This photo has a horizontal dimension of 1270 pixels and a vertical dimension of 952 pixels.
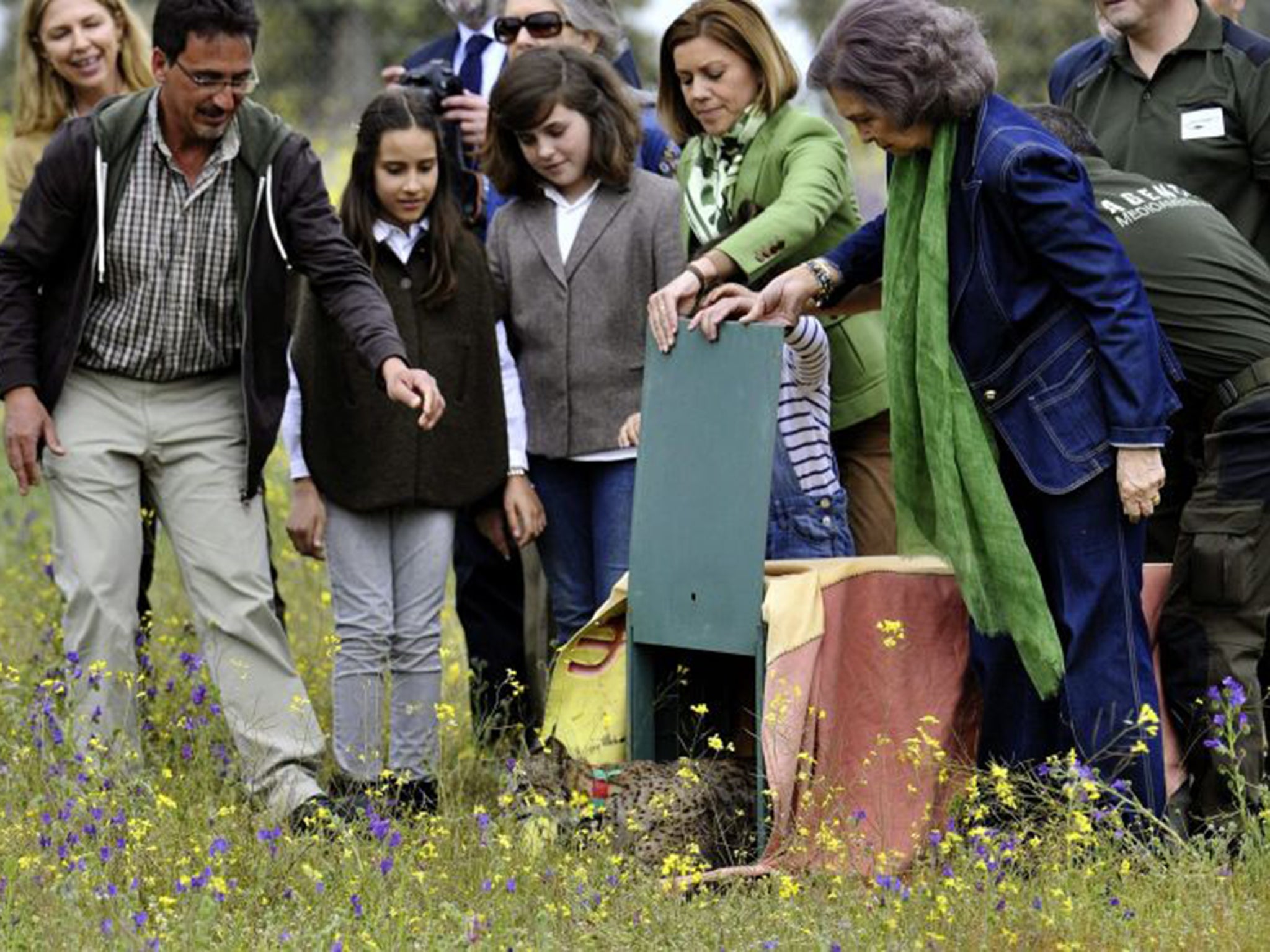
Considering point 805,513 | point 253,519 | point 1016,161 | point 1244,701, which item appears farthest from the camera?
point 253,519

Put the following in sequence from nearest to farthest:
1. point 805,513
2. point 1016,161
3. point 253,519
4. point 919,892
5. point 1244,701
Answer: point 919,892
point 1016,161
point 1244,701
point 805,513
point 253,519

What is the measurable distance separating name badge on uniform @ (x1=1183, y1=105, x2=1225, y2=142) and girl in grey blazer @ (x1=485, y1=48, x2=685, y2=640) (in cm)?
129

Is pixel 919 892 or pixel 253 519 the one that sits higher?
pixel 253 519

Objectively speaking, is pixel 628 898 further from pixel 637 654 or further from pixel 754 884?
pixel 637 654

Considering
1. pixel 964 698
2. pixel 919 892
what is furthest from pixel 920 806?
pixel 919 892

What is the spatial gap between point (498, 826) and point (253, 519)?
116cm

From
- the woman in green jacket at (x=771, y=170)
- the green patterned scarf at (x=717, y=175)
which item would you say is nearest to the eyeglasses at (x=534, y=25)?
the woman in green jacket at (x=771, y=170)

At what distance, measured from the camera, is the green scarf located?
4.35 meters

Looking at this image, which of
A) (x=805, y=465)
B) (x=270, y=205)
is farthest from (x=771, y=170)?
(x=270, y=205)

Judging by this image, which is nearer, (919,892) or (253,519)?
(919,892)

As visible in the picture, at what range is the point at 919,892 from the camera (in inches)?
157

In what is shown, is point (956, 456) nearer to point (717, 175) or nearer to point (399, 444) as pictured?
point (717, 175)

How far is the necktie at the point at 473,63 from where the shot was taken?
6.10 m

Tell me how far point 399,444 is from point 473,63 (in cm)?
139
